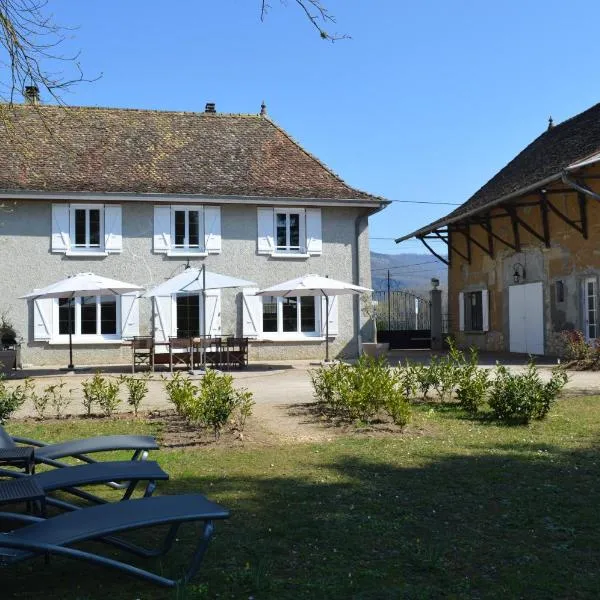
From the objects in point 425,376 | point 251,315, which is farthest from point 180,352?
point 425,376

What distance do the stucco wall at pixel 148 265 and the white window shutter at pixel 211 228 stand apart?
20 centimetres

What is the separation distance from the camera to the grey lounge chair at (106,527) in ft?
10.2

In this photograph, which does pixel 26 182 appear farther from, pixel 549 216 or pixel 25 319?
pixel 549 216

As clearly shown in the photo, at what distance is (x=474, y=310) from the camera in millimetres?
23219

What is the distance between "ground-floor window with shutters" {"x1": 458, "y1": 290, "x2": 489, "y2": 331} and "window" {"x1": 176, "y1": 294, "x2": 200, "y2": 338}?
8247 millimetres

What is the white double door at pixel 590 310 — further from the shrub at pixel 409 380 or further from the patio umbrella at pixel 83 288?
the patio umbrella at pixel 83 288

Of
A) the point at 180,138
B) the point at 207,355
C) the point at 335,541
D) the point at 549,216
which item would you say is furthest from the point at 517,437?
the point at 180,138

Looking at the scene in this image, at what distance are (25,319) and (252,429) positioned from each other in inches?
509

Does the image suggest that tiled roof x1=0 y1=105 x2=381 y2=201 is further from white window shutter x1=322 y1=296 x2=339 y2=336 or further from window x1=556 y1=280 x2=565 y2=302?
window x1=556 y1=280 x2=565 y2=302

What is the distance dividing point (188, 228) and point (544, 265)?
30.0 ft

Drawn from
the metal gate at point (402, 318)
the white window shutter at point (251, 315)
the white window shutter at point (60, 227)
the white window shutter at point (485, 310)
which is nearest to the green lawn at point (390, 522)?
the white window shutter at point (251, 315)

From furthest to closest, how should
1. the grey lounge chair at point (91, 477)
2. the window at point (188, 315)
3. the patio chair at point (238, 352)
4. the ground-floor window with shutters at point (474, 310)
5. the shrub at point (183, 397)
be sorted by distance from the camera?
the ground-floor window with shutters at point (474, 310), the window at point (188, 315), the patio chair at point (238, 352), the shrub at point (183, 397), the grey lounge chair at point (91, 477)

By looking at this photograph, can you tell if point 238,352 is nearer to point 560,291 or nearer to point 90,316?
point 90,316

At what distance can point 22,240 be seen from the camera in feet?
62.6
